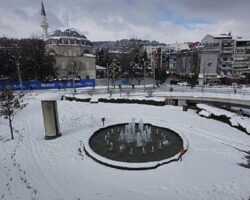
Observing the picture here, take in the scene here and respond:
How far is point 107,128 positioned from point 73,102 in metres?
11.3

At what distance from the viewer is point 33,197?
9.18 m

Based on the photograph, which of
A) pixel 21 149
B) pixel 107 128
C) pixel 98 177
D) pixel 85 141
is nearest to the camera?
pixel 98 177

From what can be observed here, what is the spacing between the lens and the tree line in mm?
46312

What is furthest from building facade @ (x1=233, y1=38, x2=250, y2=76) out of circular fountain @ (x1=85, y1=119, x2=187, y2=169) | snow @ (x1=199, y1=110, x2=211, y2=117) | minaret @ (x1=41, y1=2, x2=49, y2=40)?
minaret @ (x1=41, y1=2, x2=49, y2=40)

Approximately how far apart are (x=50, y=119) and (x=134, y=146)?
7.09 metres

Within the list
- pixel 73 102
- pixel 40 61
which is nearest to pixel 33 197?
pixel 73 102

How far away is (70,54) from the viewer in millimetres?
60500

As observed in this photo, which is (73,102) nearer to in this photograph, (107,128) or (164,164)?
(107,128)

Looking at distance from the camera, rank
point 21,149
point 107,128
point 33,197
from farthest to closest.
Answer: point 107,128
point 21,149
point 33,197

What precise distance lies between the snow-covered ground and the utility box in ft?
2.16

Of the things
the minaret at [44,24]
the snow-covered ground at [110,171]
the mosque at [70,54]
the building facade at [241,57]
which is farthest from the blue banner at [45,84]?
the building facade at [241,57]

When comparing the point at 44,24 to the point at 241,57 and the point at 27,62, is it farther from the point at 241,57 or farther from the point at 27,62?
the point at 241,57

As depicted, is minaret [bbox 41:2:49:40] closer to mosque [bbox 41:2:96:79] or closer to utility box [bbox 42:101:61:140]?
mosque [bbox 41:2:96:79]

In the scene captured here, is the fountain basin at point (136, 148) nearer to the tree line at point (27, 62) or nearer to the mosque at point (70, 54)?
the tree line at point (27, 62)
